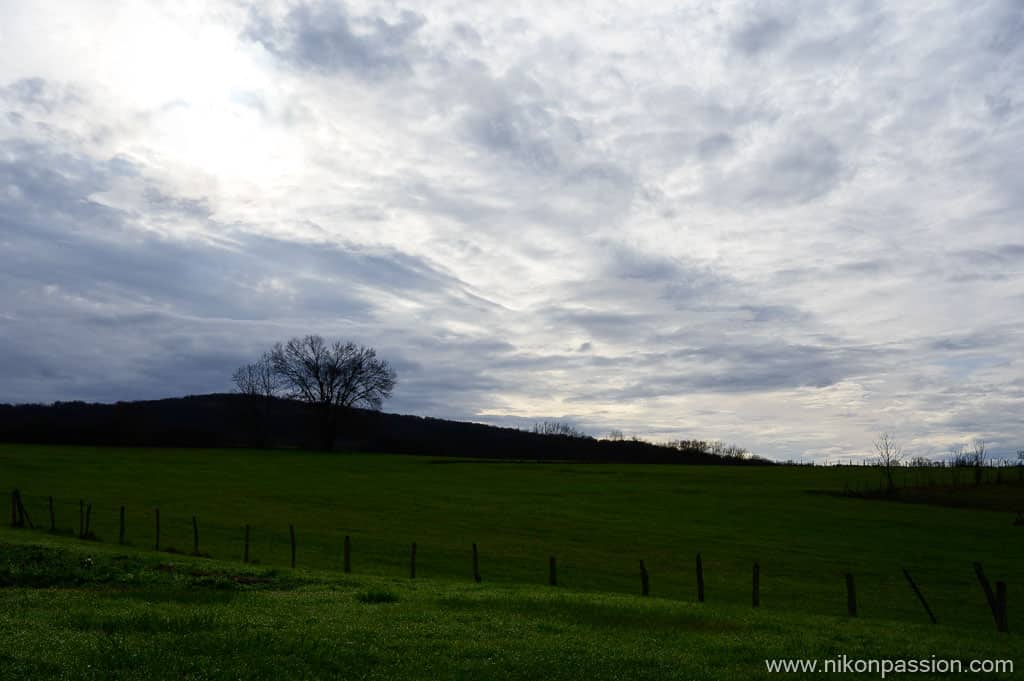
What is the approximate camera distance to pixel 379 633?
1672cm

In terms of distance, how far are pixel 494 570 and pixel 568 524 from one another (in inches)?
834

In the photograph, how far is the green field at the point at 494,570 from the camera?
15445 millimetres

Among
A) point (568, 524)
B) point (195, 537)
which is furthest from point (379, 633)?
point (568, 524)

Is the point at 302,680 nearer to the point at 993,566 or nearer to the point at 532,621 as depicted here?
the point at 532,621

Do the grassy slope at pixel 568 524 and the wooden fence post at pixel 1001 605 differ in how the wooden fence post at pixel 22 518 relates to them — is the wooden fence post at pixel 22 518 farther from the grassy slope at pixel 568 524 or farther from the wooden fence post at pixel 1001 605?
the wooden fence post at pixel 1001 605

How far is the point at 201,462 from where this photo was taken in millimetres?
101750

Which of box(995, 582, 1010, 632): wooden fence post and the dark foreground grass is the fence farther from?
box(995, 582, 1010, 632): wooden fence post

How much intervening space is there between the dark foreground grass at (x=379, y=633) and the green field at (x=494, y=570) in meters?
0.09

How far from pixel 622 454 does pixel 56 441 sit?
93064 millimetres

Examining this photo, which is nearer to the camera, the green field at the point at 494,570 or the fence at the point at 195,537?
Answer: the green field at the point at 494,570

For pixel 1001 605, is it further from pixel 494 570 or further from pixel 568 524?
pixel 568 524

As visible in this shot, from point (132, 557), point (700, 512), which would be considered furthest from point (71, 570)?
point (700, 512)

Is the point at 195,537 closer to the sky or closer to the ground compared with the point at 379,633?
closer to the ground

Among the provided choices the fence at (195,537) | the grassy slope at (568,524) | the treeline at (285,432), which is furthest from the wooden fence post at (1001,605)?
the treeline at (285,432)
